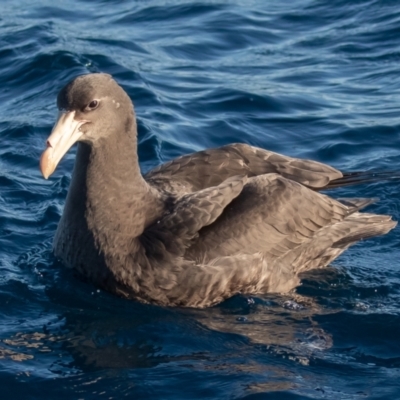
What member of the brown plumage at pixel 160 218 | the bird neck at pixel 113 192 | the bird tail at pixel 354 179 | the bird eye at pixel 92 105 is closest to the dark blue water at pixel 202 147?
the brown plumage at pixel 160 218

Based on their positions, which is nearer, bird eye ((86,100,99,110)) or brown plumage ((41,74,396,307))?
bird eye ((86,100,99,110))

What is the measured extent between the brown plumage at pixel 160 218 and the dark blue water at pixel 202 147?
0.65 ft

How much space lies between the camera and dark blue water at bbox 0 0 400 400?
7.10m

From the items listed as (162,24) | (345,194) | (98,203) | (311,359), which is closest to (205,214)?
(98,203)

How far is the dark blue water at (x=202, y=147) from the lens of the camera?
7102mm

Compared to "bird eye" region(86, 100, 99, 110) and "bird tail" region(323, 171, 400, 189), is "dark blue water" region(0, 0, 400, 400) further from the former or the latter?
"bird eye" region(86, 100, 99, 110)

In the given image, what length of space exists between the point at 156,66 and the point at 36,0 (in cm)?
298

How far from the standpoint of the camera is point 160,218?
788 cm

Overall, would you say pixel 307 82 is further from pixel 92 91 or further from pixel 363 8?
pixel 92 91

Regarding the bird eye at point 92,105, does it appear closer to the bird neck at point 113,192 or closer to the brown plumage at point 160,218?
the brown plumage at point 160,218

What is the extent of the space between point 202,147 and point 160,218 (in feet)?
11.7

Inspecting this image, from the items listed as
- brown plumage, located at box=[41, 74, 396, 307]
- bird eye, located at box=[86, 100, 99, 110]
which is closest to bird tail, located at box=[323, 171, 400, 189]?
brown plumage, located at box=[41, 74, 396, 307]

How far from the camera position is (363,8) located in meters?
15.2

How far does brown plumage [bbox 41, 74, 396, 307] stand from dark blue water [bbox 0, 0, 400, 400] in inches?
7.8
